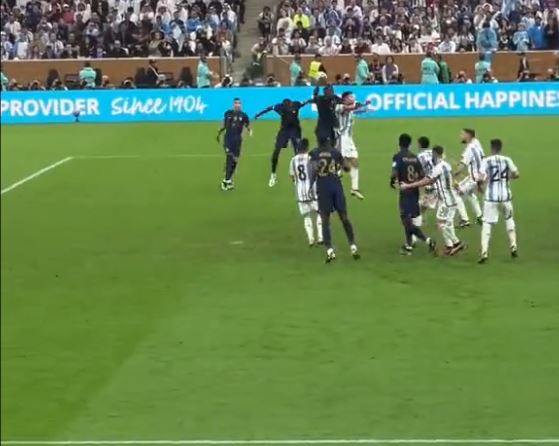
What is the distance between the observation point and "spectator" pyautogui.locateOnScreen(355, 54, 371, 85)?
136ft

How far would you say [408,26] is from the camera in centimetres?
4031

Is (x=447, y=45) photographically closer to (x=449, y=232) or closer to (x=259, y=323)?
(x=449, y=232)

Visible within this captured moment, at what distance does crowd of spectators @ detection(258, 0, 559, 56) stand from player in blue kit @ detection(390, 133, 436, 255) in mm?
15604

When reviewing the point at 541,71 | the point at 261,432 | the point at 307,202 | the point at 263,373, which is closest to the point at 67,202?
the point at 307,202

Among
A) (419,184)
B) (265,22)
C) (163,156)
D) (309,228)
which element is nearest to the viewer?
(419,184)

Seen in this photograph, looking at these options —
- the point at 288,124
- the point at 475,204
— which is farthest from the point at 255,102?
the point at 475,204

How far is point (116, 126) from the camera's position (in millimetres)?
41188

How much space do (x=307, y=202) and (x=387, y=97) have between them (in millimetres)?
19876

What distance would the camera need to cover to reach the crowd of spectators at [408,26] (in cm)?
3719

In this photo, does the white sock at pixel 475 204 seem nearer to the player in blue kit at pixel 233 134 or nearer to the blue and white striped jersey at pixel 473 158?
the blue and white striped jersey at pixel 473 158

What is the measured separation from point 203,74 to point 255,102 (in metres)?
2.43

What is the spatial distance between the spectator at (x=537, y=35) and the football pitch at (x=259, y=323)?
44.0ft

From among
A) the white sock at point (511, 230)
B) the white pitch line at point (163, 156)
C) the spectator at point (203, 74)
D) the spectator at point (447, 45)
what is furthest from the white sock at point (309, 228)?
the spectator at point (203, 74)

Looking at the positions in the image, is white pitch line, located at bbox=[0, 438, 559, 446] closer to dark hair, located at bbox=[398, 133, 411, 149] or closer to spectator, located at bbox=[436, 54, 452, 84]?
dark hair, located at bbox=[398, 133, 411, 149]
